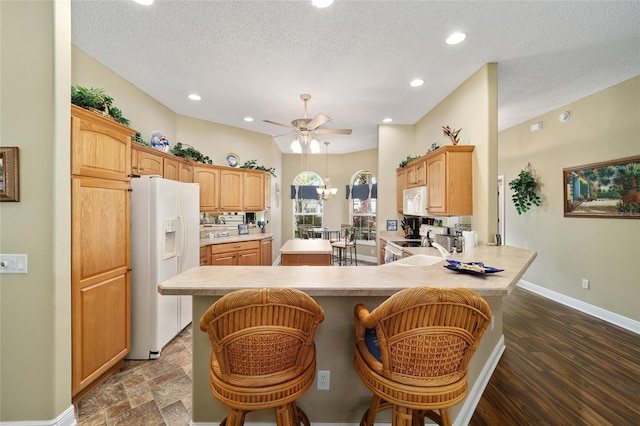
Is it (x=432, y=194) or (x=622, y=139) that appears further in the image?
(x=432, y=194)

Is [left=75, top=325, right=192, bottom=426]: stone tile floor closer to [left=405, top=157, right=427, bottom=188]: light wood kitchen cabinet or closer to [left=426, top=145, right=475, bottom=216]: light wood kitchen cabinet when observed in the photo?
[left=426, top=145, right=475, bottom=216]: light wood kitchen cabinet

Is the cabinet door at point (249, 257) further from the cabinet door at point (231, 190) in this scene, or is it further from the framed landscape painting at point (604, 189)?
the framed landscape painting at point (604, 189)

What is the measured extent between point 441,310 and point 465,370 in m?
0.37

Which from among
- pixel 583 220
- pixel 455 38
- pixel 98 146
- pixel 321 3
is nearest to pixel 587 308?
pixel 583 220

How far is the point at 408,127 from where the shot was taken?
17.3ft

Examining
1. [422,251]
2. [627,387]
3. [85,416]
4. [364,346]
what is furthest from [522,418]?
[85,416]

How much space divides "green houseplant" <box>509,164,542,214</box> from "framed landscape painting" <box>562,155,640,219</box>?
48 centimetres

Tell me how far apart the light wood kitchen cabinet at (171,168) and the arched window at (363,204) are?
4999 millimetres

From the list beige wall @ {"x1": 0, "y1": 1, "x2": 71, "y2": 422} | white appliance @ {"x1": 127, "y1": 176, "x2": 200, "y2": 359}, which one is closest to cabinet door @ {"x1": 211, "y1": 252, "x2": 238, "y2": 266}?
white appliance @ {"x1": 127, "y1": 176, "x2": 200, "y2": 359}

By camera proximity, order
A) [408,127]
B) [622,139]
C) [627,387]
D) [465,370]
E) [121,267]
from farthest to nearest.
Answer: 1. [408,127]
2. [622,139]
3. [121,267]
4. [627,387]
5. [465,370]

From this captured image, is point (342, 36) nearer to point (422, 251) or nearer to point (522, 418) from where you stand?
point (422, 251)

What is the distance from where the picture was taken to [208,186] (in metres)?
4.66

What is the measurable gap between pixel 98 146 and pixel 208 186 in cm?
254

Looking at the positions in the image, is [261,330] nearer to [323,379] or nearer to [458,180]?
[323,379]
